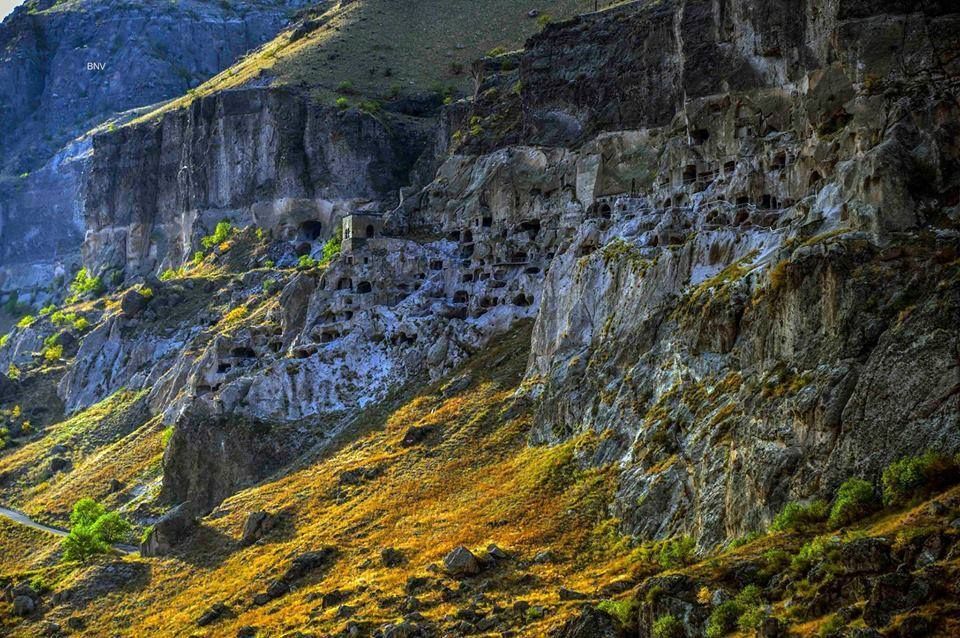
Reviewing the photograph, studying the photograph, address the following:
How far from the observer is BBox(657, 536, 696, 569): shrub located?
2008 inches

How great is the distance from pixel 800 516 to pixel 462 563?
19.4m

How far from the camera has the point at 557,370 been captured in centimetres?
7638

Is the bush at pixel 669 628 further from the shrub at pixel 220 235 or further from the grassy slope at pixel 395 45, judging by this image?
the grassy slope at pixel 395 45

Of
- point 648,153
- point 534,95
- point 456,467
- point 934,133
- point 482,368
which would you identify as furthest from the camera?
point 534,95

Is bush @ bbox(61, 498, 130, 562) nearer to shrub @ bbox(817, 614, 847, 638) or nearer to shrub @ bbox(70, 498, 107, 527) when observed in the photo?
shrub @ bbox(70, 498, 107, 527)

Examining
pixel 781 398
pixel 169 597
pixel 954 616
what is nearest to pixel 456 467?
pixel 169 597

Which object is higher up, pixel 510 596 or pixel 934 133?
pixel 934 133

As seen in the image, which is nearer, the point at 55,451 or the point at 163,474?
the point at 163,474

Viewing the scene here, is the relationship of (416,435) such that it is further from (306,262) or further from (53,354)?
(53,354)

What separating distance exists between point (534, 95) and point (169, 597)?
52.2 m

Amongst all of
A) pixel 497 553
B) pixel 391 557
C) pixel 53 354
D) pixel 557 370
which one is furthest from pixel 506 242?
pixel 53 354

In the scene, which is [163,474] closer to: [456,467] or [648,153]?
[456,467]

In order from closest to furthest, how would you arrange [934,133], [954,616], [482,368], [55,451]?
[954,616] → [934,133] → [482,368] → [55,451]

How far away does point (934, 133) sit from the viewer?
61.5 metres
